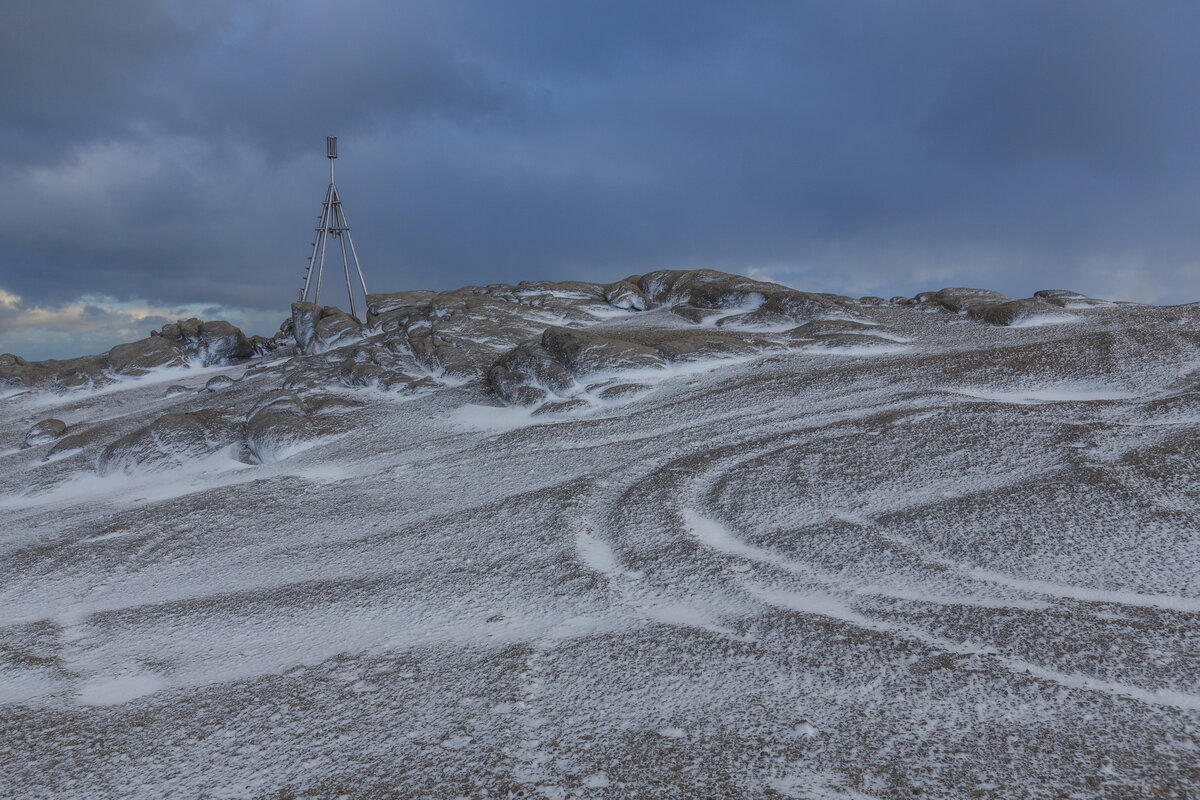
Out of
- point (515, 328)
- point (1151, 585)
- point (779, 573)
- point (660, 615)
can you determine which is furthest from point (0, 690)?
point (515, 328)

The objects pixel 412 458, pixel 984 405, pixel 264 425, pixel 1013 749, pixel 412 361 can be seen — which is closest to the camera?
pixel 1013 749

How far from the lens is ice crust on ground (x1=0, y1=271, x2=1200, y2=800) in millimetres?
13859

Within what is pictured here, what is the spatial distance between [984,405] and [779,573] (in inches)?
764

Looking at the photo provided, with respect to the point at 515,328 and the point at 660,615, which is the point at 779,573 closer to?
the point at 660,615

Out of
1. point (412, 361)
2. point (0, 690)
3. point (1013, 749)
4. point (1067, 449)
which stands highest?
point (412, 361)

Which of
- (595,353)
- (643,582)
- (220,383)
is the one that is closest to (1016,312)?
(595,353)

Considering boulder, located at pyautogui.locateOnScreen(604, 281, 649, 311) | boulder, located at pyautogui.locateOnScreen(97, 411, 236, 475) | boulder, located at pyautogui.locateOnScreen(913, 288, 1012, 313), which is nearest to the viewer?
boulder, located at pyautogui.locateOnScreen(97, 411, 236, 475)

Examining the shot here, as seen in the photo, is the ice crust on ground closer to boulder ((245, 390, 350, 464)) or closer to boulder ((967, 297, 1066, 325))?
boulder ((245, 390, 350, 464))

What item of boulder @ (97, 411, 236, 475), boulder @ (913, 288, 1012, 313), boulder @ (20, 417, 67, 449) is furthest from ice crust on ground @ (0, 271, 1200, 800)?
boulder @ (913, 288, 1012, 313)

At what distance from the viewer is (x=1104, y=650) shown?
53.1ft

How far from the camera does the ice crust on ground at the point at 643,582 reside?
13859 millimetres

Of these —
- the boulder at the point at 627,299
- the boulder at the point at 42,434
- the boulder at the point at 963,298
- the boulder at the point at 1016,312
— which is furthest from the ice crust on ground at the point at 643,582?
the boulder at the point at 627,299

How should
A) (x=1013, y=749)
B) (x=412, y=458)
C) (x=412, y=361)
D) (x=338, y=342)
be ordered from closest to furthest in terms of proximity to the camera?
(x=1013, y=749), (x=412, y=458), (x=412, y=361), (x=338, y=342)

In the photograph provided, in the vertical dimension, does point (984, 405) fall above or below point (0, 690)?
above
